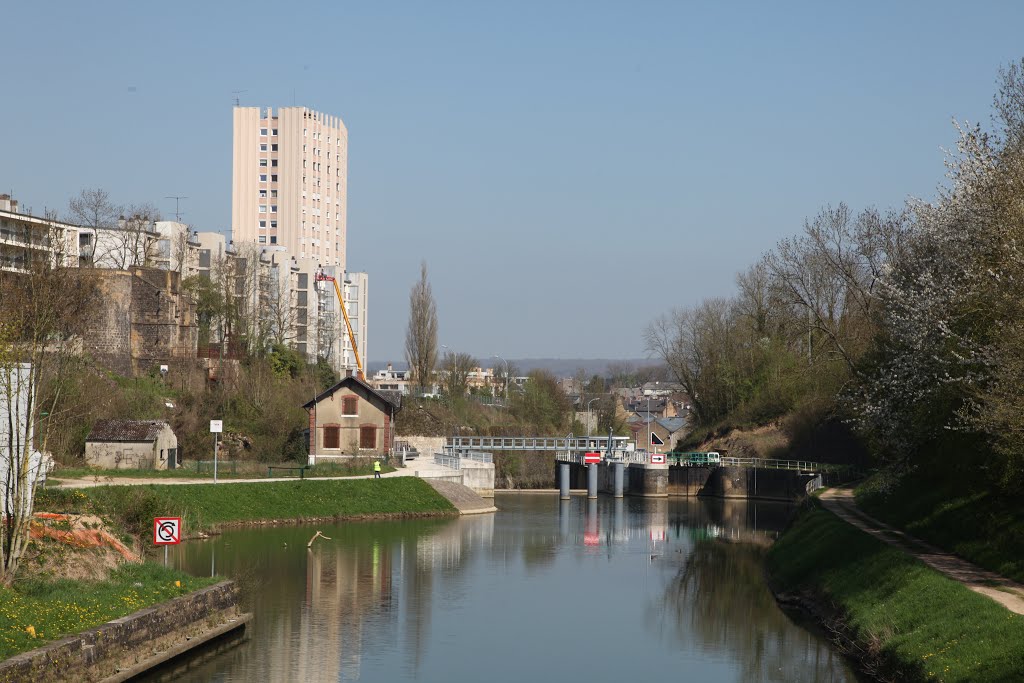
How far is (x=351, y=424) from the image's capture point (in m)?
69.2

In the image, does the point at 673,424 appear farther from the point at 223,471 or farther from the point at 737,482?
the point at 223,471

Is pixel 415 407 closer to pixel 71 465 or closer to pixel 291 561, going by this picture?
pixel 71 465

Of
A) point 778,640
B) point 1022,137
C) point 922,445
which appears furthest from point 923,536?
point 1022,137

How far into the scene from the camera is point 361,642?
98.3ft

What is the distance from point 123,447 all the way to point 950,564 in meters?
39.3

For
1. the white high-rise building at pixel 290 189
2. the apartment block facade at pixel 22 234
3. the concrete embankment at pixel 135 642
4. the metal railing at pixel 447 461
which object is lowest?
the concrete embankment at pixel 135 642

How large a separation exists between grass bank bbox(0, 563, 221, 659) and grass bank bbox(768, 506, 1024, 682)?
15598 millimetres

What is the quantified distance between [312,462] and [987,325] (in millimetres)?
43916

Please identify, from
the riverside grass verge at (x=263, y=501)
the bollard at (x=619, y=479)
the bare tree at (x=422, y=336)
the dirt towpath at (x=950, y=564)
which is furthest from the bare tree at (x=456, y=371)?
the dirt towpath at (x=950, y=564)

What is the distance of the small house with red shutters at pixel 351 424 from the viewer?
→ 69.2 metres

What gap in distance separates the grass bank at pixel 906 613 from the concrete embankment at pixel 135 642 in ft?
48.6

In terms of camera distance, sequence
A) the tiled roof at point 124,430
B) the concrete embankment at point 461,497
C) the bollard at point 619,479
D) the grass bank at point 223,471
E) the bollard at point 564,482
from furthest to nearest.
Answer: the bollard at point 619,479 < the bollard at point 564,482 < the concrete embankment at point 461,497 < the tiled roof at point 124,430 < the grass bank at point 223,471

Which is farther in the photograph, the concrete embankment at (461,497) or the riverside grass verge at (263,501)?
the concrete embankment at (461,497)

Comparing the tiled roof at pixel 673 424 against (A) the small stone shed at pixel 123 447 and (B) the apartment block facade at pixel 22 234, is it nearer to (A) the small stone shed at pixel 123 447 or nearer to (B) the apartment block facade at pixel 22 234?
(B) the apartment block facade at pixel 22 234
